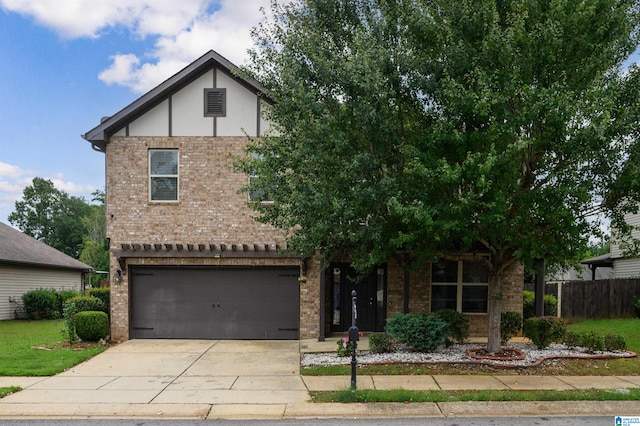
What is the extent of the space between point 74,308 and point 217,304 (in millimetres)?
3938

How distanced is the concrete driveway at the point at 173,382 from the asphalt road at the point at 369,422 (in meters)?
0.37

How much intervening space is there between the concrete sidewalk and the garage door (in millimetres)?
2591

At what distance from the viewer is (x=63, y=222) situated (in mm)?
71750

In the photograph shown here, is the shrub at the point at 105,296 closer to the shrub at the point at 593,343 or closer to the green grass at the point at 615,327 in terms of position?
the shrub at the point at 593,343

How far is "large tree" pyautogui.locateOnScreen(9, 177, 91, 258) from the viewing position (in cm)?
7162

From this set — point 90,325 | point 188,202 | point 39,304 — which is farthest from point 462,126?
point 39,304

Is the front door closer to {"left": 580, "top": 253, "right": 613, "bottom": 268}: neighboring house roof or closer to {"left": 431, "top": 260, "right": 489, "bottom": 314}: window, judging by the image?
{"left": 431, "top": 260, "right": 489, "bottom": 314}: window

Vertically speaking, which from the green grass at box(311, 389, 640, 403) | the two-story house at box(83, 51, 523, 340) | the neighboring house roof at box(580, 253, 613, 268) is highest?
the two-story house at box(83, 51, 523, 340)

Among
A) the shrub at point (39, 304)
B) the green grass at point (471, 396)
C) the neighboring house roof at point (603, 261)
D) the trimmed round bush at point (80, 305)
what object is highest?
the neighboring house roof at point (603, 261)

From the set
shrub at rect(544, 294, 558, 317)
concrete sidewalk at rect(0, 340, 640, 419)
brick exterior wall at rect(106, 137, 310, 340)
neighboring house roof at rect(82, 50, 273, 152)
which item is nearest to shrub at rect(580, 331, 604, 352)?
concrete sidewalk at rect(0, 340, 640, 419)

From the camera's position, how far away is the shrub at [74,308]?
48.4 ft

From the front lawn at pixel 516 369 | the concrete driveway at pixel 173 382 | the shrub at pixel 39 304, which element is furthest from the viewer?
the shrub at pixel 39 304

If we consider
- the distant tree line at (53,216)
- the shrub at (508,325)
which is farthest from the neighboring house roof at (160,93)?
the distant tree line at (53,216)

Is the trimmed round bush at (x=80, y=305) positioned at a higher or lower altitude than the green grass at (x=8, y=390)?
higher
